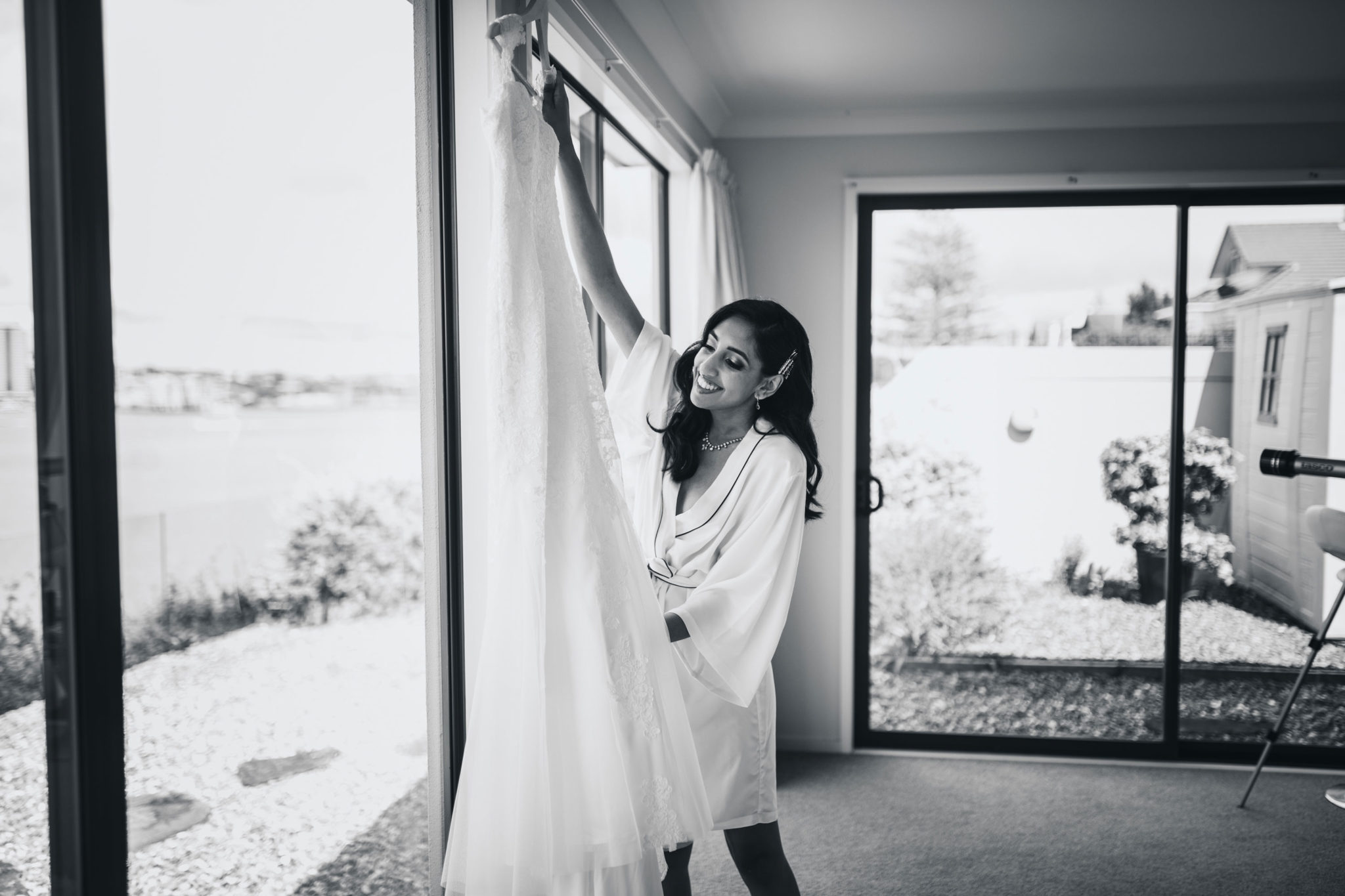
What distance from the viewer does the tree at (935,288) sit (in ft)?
12.3

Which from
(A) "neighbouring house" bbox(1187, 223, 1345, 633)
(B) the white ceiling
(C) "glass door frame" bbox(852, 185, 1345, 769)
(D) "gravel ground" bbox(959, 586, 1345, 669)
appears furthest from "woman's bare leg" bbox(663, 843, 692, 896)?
(A) "neighbouring house" bbox(1187, 223, 1345, 633)

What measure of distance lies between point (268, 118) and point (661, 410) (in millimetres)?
964

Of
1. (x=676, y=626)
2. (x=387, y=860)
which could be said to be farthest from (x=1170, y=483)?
(x=387, y=860)

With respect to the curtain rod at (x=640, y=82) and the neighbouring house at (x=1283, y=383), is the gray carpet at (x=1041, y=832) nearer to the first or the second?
the neighbouring house at (x=1283, y=383)

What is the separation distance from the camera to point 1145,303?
366 centimetres

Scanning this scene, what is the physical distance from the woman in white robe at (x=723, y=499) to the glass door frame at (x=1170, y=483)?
6.46ft

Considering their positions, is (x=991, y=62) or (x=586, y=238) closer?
(x=586, y=238)

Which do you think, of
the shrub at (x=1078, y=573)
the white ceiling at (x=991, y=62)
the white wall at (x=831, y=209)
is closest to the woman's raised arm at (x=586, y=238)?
the white ceiling at (x=991, y=62)

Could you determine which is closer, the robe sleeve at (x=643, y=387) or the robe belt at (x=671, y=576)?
the robe belt at (x=671, y=576)

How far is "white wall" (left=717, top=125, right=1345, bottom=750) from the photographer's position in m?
3.59

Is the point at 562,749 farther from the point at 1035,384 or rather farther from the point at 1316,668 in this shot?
the point at 1316,668

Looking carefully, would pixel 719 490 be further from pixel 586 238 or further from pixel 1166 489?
pixel 1166 489

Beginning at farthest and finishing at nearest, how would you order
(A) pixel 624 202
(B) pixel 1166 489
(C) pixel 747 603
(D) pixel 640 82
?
1. (B) pixel 1166 489
2. (A) pixel 624 202
3. (D) pixel 640 82
4. (C) pixel 747 603

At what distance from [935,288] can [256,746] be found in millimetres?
3216
